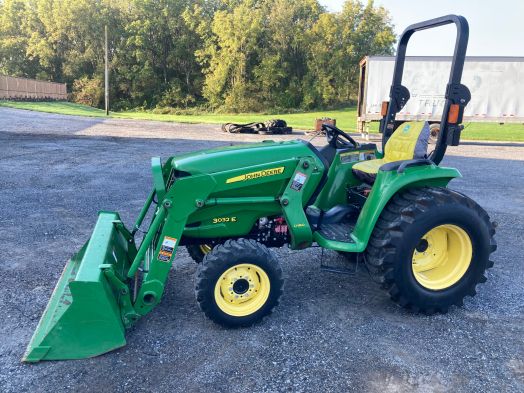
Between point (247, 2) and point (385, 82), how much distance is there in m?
35.7

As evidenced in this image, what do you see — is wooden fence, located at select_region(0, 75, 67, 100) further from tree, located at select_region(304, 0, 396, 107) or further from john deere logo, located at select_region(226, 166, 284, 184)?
john deere logo, located at select_region(226, 166, 284, 184)

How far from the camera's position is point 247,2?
48.3m

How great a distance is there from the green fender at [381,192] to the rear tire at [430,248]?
79mm

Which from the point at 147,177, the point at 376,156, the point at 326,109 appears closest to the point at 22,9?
the point at 326,109

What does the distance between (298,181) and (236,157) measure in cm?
52

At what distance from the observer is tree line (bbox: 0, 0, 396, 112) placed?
42562mm

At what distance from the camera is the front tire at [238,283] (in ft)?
10.3

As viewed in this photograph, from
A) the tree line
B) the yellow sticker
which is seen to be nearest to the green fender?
the yellow sticker

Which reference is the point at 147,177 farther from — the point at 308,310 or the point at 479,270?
the point at 479,270

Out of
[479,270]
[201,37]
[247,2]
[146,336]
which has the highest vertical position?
[247,2]

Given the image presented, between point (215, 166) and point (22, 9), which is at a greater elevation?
point (22, 9)

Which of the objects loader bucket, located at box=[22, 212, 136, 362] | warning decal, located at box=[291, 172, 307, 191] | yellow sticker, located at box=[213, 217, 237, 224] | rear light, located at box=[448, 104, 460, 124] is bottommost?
loader bucket, located at box=[22, 212, 136, 362]

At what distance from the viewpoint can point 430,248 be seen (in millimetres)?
3732

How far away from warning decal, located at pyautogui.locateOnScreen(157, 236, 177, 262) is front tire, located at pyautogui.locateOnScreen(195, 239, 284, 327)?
23cm
